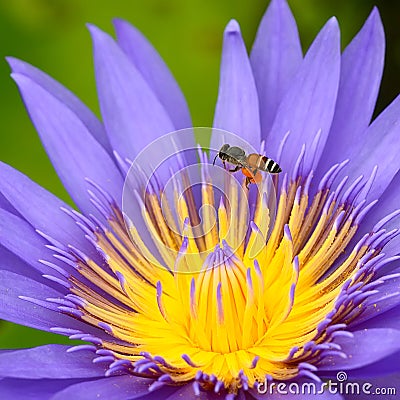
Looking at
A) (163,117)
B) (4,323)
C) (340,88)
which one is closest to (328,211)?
(340,88)

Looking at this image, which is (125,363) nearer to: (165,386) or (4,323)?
(165,386)

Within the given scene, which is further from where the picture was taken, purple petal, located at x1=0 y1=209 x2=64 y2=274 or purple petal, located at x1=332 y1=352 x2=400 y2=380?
purple petal, located at x1=0 y1=209 x2=64 y2=274

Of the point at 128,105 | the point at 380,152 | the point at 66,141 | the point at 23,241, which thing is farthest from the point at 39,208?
the point at 380,152

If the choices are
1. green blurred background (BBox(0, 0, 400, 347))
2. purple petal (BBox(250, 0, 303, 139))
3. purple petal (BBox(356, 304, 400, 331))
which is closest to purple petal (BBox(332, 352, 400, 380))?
purple petal (BBox(356, 304, 400, 331))

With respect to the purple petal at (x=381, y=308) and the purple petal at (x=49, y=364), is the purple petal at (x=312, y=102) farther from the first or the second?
the purple petal at (x=49, y=364)

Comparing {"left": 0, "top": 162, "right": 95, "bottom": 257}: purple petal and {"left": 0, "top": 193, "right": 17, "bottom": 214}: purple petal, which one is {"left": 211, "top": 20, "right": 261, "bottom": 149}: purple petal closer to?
{"left": 0, "top": 162, "right": 95, "bottom": 257}: purple petal

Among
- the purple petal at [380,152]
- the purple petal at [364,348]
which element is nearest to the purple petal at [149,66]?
the purple petal at [380,152]

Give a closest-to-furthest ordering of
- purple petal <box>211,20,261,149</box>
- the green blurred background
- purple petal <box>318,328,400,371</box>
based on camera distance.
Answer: purple petal <box>318,328,400,371</box> → purple petal <box>211,20,261,149</box> → the green blurred background
